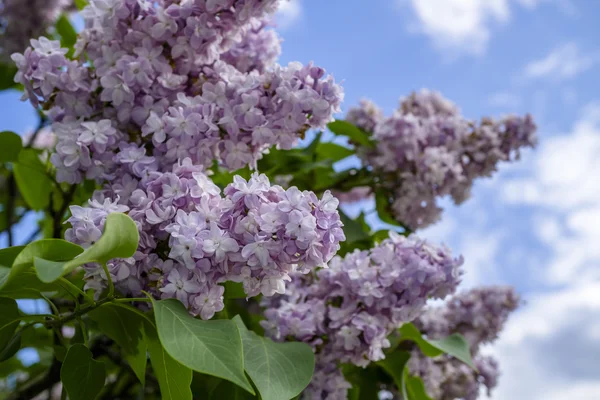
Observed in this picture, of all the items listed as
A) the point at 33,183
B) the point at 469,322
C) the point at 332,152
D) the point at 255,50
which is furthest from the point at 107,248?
the point at 469,322

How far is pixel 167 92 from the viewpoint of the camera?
1.29 m

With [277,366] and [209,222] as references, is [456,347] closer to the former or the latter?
[277,366]

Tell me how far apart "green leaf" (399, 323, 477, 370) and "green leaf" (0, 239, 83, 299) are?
0.76 m

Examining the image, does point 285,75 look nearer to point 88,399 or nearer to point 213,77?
point 213,77

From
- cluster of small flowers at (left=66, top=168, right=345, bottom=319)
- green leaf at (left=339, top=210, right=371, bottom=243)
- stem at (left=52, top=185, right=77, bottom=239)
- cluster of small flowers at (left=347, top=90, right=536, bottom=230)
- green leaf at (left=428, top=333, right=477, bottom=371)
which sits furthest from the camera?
cluster of small flowers at (left=347, top=90, right=536, bottom=230)

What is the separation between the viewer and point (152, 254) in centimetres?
97

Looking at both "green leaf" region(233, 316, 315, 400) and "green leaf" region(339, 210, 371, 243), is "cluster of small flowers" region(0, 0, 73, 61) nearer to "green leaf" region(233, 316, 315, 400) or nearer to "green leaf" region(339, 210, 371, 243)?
"green leaf" region(339, 210, 371, 243)

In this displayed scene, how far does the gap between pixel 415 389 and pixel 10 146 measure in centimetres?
111

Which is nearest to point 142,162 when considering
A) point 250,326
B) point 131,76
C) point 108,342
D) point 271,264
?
point 131,76

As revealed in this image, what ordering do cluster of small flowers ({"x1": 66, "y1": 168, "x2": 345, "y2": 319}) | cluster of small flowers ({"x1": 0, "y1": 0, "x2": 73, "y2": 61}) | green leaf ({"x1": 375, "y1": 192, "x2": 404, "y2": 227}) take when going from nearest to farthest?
cluster of small flowers ({"x1": 66, "y1": 168, "x2": 345, "y2": 319})
green leaf ({"x1": 375, "y1": 192, "x2": 404, "y2": 227})
cluster of small flowers ({"x1": 0, "y1": 0, "x2": 73, "y2": 61})

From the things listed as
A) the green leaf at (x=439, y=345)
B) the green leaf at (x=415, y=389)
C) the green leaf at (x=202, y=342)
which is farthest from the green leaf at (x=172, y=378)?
the green leaf at (x=415, y=389)

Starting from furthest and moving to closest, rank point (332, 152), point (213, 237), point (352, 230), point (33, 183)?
point (332, 152)
point (33, 183)
point (352, 230)
point (213, 237)

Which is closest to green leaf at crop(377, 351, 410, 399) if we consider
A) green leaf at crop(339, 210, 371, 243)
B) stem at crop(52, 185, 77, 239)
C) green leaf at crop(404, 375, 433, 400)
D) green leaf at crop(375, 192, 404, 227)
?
green leaf at crop(404, 375, 433, 400)

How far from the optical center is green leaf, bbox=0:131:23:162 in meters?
1.42
